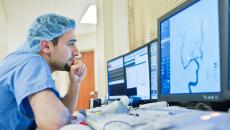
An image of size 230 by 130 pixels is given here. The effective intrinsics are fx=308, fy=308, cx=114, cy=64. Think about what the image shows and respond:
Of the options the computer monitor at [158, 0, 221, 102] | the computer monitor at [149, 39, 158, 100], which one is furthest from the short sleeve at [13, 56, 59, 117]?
the computer monitor at [149, 39, 158, 100]

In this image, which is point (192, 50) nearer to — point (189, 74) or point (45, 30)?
point (189, 74)

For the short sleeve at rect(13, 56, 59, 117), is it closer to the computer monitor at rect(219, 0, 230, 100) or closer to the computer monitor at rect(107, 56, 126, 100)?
the computer monitor at rect(219, 0, 230, 100)

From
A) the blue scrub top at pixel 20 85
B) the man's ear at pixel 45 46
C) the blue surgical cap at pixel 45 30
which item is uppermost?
the blue surgical cap at pixel 45 30

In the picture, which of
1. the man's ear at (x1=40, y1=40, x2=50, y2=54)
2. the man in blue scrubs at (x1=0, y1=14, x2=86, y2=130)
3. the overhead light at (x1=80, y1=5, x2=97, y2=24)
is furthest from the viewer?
the overhead light at (x1=80, y1=5, x2=97, y2=24)

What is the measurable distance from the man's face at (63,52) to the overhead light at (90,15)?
3248 mm

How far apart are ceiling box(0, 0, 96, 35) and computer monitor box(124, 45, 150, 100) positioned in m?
2.83

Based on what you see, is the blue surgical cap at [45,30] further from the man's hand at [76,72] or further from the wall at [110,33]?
the wall at [110,33]

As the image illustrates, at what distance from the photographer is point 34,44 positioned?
1.54 m

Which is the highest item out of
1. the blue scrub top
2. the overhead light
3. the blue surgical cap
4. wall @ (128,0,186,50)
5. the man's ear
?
the overhead light

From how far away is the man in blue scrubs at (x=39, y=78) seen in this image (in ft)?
3.62

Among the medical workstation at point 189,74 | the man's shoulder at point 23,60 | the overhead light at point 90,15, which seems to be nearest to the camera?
the medical workstation at point 189,74

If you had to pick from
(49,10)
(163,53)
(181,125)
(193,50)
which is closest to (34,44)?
(163,53)

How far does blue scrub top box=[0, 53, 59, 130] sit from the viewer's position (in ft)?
3.80

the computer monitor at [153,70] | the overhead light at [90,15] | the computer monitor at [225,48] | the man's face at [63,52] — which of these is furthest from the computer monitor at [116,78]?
the overhead light at [90,15]
